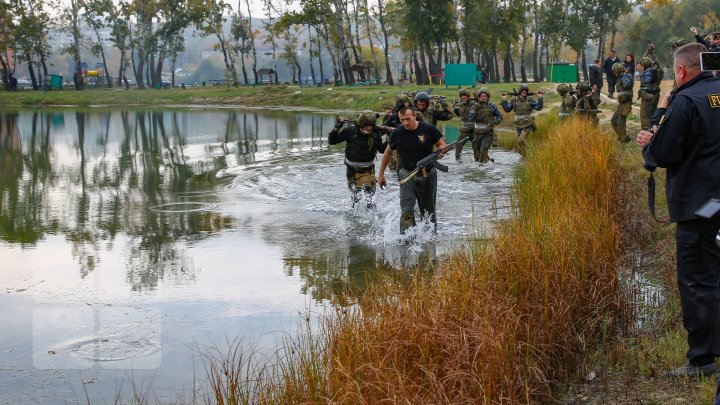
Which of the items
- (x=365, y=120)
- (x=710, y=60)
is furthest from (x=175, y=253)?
(x=710, y=60)

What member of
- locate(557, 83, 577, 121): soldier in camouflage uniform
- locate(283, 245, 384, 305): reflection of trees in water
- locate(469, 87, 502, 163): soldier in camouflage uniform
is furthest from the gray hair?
locate(557, 83, 577, 121): soldier in camouflage uniform

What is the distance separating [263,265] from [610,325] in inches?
184

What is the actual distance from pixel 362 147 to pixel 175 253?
4.06m

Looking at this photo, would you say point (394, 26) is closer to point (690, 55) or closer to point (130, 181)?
point (130, 181)

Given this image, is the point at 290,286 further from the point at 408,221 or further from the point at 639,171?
the point at 639,171

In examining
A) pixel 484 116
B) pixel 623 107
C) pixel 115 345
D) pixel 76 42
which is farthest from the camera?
pixel 76 42

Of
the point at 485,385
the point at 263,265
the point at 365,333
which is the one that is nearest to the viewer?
the point at 485,385

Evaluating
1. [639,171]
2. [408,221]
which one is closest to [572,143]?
[639,171]

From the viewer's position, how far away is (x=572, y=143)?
43.4ft

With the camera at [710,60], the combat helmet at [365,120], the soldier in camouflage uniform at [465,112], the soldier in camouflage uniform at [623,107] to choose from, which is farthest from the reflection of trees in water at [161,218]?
the soldier in camouflage uniform at [623,107]

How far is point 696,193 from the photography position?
17.3 feet

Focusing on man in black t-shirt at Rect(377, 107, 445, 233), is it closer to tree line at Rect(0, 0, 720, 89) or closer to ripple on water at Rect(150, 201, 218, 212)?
ripple on water at Rect(150, 201, 218, 212)

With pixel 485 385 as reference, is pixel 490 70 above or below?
above

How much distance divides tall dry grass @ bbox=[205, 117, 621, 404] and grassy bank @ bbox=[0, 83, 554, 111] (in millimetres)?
37477
